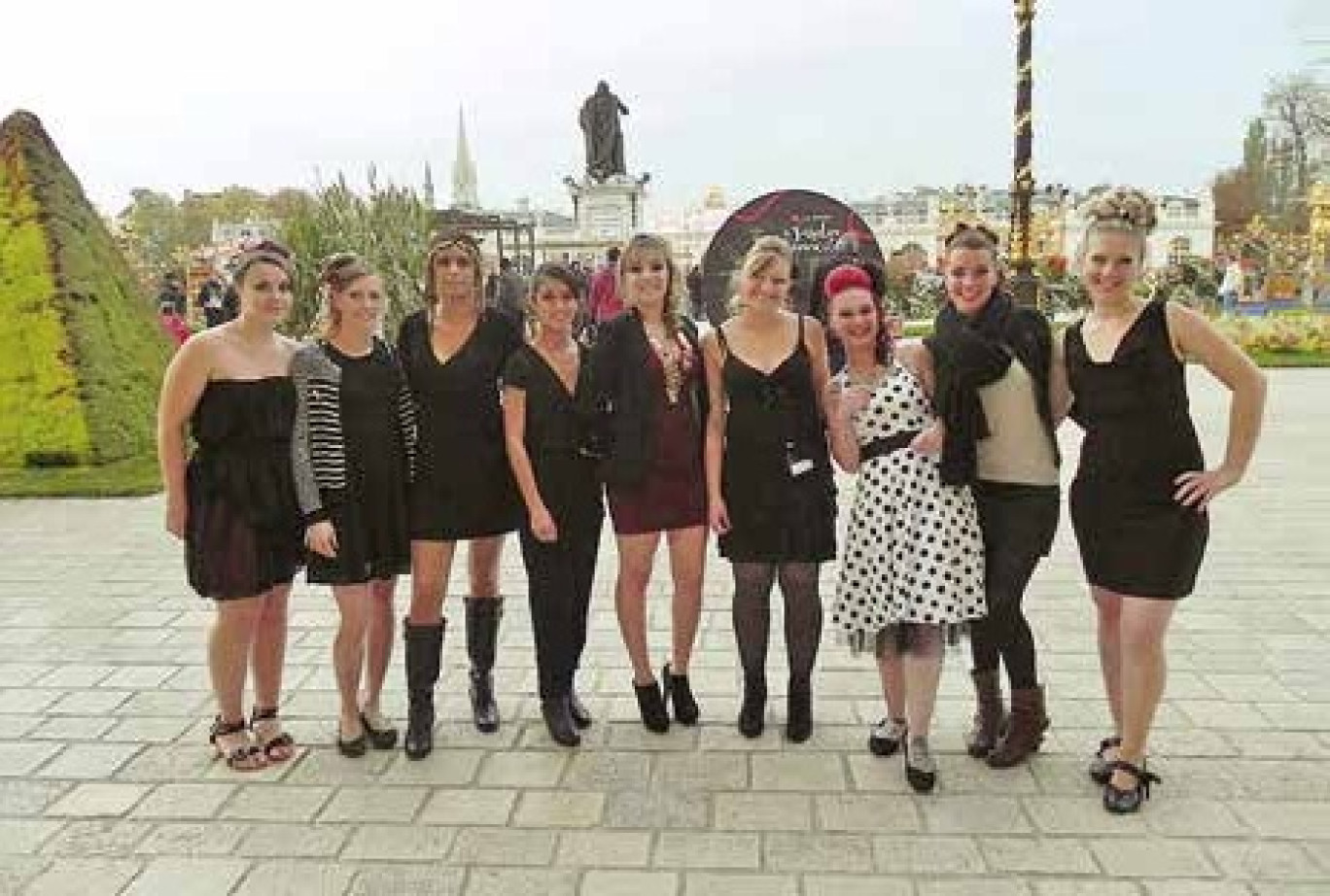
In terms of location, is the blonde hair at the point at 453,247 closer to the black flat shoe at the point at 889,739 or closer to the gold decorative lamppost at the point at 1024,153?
the black flat shoe at the point at 889,739

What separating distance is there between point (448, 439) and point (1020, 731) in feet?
6.97

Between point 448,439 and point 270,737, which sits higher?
point 448,439

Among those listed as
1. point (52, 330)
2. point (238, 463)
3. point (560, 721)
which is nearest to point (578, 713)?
point (560, 721)

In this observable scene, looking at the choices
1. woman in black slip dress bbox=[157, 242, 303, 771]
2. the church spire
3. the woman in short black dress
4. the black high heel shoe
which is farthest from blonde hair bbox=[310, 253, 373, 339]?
the church spire

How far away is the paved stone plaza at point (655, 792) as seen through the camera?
9.82 ft

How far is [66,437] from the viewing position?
960 centimetres

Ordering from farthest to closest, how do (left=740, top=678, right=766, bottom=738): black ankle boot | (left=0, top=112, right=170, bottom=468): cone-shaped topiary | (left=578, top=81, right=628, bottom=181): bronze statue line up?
(left=578, top=81, right=628, bottom=181): bronze statue
(left=0, top=112, right=170, bottom=468): cone-shaped topiary
(left=740, top=678, right=766, bottom=738): black ankle boot

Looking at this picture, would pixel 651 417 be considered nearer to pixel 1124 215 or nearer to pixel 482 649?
pixel 482 649

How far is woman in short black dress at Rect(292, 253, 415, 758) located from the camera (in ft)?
11.8

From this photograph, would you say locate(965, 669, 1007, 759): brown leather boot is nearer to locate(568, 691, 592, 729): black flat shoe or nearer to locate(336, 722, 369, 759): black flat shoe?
locate(568, 691, 592, 729): black flat shoe

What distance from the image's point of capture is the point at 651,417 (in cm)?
375

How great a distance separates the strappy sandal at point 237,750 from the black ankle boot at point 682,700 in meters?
1.43

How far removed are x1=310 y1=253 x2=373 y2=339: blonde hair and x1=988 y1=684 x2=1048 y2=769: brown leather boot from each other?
255 cm

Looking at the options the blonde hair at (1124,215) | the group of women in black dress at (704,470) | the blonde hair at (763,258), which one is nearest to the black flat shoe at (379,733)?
the group of women in black dress at (704,470)
